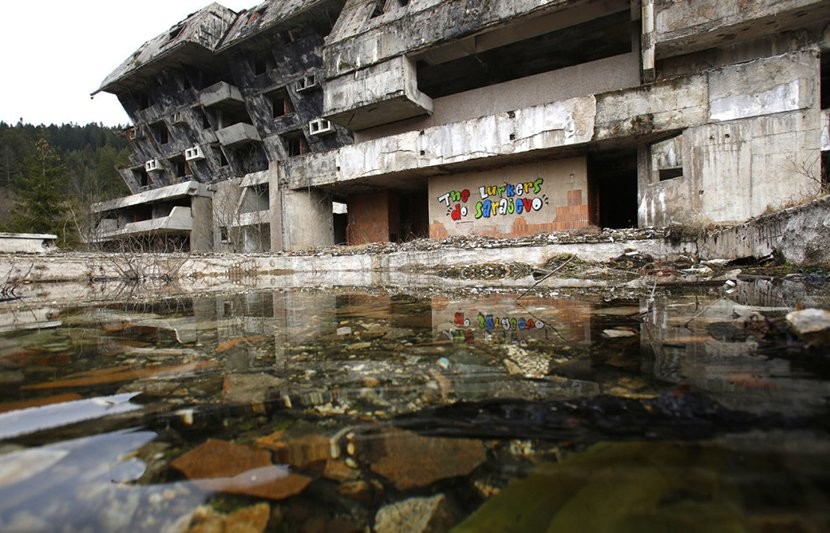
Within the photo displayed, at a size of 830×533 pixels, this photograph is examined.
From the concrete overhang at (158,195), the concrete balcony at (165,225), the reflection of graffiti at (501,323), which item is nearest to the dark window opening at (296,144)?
the concrete overhang at (158,195)

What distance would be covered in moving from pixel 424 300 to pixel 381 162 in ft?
37.7

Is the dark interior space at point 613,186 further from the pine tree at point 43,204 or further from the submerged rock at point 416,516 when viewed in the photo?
the pine tree at point 43,204

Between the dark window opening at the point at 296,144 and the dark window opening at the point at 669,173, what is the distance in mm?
20328

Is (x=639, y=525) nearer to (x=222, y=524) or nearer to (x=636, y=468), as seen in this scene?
A: (x=636, y=468)

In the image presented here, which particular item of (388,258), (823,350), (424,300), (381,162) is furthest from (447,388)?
(381,162)

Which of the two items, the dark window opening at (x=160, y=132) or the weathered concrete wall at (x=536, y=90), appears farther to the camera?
the dark window opening at (x=160, y=132)

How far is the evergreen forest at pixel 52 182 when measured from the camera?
26891 millimetres

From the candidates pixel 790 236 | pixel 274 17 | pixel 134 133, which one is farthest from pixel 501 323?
pixel 134 133

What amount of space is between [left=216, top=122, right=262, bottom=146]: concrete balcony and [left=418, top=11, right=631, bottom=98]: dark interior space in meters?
13.9

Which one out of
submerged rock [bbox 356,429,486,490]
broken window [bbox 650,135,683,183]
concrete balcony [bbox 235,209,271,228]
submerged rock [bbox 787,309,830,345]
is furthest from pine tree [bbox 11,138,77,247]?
submerged rock [bbox 787,309,830,345]

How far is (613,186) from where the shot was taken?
1805 cm

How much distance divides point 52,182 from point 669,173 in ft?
118

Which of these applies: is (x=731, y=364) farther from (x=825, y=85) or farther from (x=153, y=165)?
(x=153, y=165)

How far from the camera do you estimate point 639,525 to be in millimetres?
690
